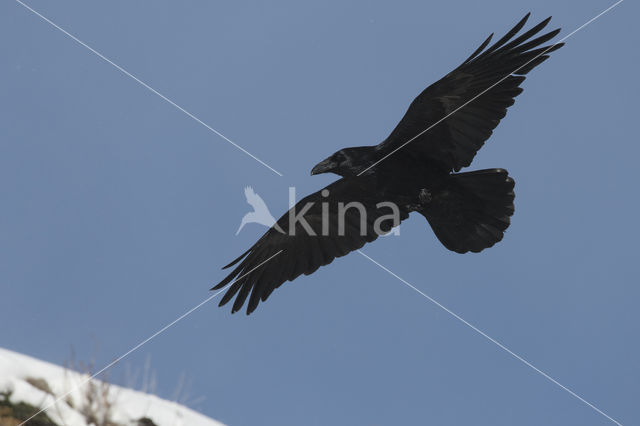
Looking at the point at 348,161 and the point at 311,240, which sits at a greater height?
the point at 348,161

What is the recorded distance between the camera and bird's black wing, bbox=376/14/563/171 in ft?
23.6

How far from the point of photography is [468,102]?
7617mm

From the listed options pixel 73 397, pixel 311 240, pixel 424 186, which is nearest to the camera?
pixel 73 397

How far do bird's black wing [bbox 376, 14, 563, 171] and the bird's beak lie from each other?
1.92 feet

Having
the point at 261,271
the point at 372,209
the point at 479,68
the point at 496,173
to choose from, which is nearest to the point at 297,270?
the point at 261,271

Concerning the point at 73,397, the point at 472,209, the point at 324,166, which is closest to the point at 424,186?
the point at 472,209

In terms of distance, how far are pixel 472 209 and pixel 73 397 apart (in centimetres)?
453

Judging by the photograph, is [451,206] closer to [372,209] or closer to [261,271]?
[372,209]

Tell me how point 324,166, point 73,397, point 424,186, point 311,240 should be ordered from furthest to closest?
point 311,240 < point 324,166 < point 424,186 < point 73,397

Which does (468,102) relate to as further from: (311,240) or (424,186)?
(311,240)

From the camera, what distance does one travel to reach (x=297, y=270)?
835 centimetres

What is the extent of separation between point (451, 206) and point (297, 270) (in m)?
1.84

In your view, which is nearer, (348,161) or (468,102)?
(468,102)

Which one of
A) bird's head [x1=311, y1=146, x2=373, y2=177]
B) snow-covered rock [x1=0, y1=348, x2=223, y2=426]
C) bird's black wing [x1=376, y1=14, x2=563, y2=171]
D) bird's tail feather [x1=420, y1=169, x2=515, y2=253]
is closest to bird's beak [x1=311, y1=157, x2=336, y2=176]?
bird's head [x1=311, y1=146, x2=373, y2=177]
